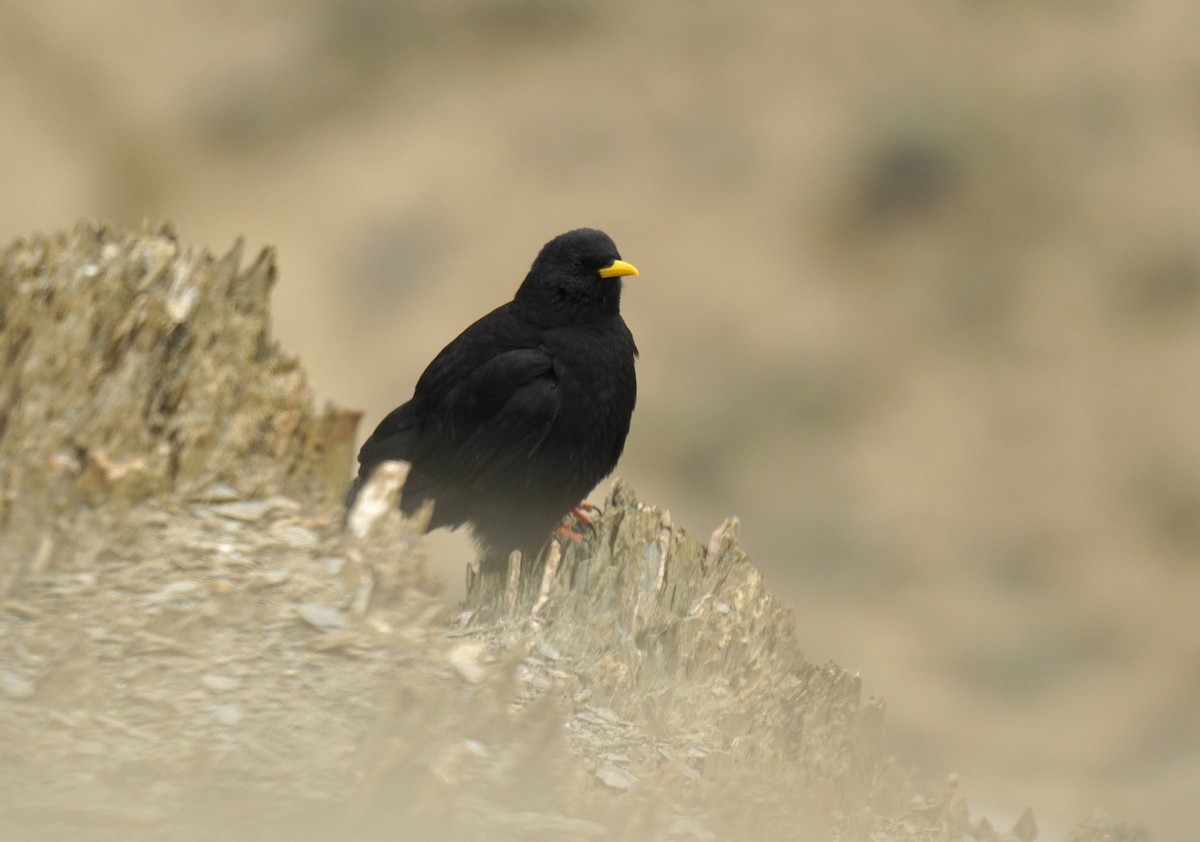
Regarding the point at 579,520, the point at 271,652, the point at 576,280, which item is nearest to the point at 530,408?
the point at 579,520

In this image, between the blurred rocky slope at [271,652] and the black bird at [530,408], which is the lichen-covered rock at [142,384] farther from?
the black bird at [530,408]

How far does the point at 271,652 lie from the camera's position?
5527 mm

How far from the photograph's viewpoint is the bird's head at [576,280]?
27.9ft

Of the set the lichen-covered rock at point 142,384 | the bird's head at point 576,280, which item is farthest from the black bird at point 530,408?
the lichen-covered rock at point 142,384

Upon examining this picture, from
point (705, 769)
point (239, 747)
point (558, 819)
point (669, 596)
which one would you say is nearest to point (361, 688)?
point (239, 747)

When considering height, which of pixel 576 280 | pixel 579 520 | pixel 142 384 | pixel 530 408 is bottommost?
pixel 142 384

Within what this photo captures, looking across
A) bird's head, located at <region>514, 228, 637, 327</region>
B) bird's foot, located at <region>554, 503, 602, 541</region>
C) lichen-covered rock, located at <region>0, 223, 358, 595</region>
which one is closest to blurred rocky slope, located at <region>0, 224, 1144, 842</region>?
lichen-covered rock, located at <region>0, 223, 358, 595</region>

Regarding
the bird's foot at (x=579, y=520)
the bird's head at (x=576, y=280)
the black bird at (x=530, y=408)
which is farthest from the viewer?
the bird's head at (x=576, y=280)

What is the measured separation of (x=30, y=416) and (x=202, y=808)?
2014 millimetres

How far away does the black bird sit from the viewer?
27.0 ft

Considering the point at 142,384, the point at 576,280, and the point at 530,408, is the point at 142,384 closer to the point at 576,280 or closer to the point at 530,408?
the point at 530,408

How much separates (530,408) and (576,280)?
34.8 inches

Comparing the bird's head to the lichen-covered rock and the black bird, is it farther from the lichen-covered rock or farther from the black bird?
the lichen-covered rock

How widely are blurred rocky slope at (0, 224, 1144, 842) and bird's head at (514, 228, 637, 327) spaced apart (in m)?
2.00
